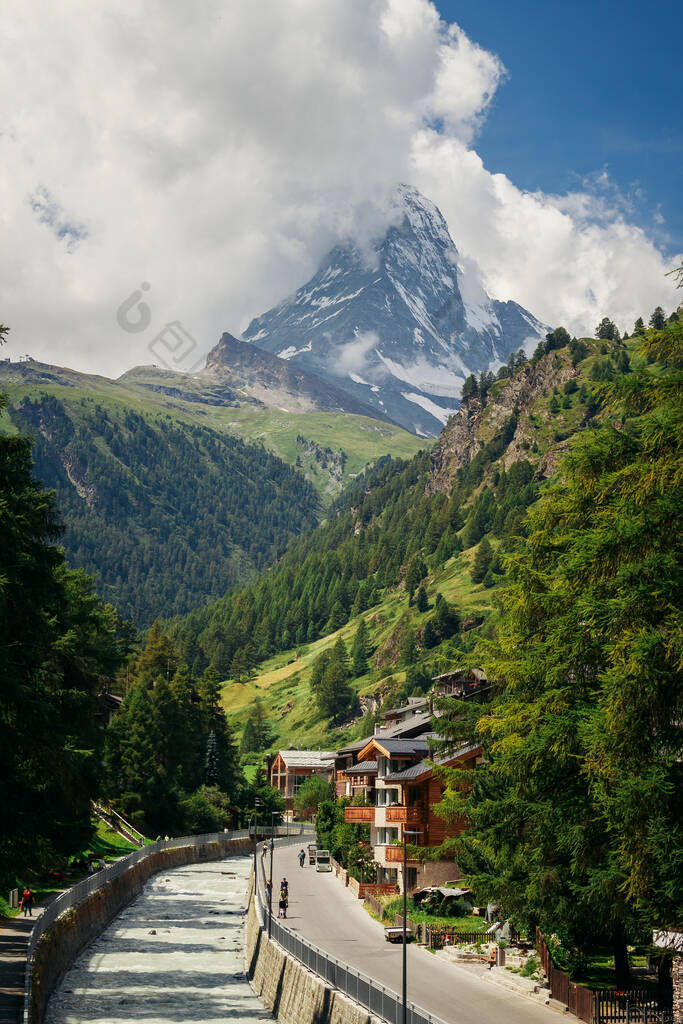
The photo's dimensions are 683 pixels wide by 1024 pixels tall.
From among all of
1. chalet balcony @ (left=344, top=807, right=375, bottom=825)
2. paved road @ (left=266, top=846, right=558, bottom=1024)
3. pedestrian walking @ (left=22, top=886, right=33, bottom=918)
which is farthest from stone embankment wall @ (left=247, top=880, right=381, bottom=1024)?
chalet balcony @ (left=344, top=807, right=375, bottom=825)

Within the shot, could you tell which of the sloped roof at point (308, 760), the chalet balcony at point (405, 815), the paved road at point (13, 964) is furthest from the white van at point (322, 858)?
the sloped roof at point (308, 760)

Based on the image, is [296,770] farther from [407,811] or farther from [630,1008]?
[630,1008]

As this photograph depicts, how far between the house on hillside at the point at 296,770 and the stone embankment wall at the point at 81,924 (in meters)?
79.0

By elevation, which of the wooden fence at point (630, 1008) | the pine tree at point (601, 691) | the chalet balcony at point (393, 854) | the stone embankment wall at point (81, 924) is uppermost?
the pine tree at point (601, 691)

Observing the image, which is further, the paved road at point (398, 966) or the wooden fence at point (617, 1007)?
the paved road at point (398, 966)

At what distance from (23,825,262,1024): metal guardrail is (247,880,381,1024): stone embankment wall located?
357 inches

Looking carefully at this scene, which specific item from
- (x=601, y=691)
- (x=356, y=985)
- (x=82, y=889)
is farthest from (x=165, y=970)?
(x=601, y=691)

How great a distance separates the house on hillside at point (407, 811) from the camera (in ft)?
212

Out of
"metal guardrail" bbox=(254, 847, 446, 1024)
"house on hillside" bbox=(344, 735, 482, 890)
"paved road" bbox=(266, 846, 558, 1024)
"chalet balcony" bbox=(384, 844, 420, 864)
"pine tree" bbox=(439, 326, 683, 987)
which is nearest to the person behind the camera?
"pine tree" bbox=(439, 326, 683, 987)

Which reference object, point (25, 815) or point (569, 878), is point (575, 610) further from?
point (25, 815)

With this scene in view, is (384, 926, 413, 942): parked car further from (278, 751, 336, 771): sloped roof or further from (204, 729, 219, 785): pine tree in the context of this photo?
(278, 751, 336, 771): sloped roof

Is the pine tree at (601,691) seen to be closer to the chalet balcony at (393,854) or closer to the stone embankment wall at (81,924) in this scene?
the stone embankment wall at (81,924)

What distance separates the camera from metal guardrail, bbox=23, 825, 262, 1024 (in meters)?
36.5

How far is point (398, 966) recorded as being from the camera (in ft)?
143
